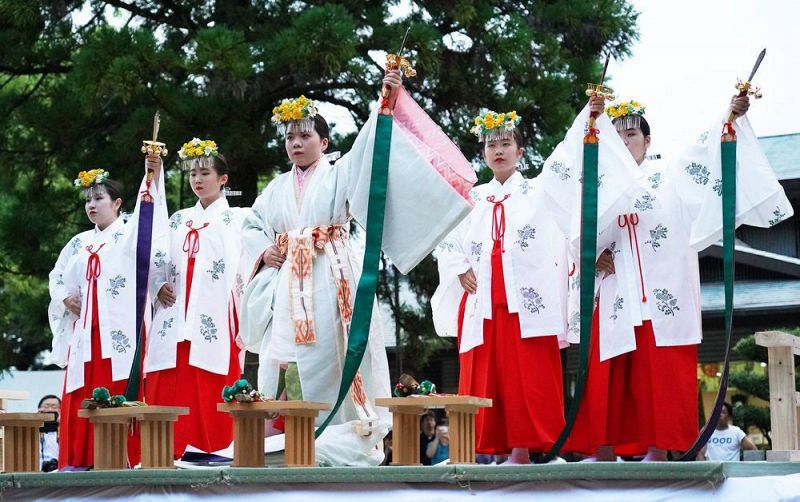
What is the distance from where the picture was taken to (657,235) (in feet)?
21.5

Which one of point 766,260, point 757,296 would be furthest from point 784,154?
point 757,296

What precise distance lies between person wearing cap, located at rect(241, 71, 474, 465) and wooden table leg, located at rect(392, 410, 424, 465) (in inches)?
32.3

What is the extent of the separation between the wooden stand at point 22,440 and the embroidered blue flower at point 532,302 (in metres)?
2.61

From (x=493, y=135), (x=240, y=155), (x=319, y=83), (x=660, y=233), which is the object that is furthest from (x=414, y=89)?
(x=660, y=233)

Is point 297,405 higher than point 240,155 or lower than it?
lower

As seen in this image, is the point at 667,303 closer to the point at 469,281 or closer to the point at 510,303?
the point at 510,303

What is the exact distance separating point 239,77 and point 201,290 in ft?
8.80

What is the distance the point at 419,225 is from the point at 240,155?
16.4 ft

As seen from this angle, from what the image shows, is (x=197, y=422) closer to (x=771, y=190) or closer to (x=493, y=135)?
(x=493, y=135)

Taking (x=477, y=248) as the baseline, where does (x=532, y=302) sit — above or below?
below

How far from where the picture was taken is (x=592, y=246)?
19.0 ft

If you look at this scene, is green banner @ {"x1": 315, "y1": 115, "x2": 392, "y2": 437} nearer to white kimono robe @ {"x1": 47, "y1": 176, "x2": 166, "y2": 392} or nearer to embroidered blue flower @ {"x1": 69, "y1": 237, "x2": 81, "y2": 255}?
white kimono robe @ {"x1": 47, "y1": 176, "x2": 166, "y2": 392}

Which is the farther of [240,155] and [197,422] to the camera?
[240,155]

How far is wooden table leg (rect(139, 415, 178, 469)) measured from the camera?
18.7ft
